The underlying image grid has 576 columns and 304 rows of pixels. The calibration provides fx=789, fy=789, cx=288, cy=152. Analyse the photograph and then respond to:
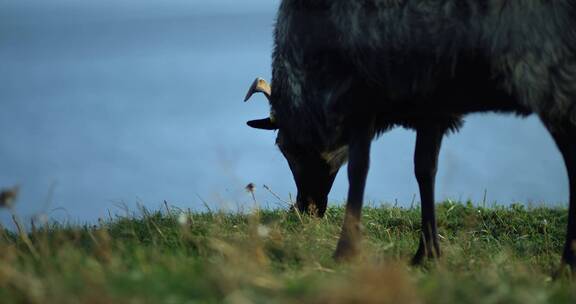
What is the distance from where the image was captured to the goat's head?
287 inches

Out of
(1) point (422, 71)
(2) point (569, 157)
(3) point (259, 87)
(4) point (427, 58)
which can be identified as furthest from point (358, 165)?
(3) point (259, 87)

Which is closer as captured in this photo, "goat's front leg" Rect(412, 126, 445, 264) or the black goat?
the black goat

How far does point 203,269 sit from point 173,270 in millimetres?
140

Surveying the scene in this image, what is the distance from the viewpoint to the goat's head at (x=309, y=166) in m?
7.28

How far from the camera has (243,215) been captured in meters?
7.54

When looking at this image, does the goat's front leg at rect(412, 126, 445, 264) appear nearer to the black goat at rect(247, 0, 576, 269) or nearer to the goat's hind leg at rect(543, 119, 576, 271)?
the black goat at rect(247, 0, 576, 269)

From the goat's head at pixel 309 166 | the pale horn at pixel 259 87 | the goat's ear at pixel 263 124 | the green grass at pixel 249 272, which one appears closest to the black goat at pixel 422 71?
the green grass at pixel 249 272

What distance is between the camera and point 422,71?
5.38m

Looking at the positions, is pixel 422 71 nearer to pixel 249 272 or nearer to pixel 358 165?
pixel 358 165

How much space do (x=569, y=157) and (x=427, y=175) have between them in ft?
3.83

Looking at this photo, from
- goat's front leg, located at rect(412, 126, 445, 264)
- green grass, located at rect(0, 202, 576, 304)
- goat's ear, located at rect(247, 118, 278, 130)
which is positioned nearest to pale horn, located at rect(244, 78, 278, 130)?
goat's ear, located at rect(247, 118, 278, 130)

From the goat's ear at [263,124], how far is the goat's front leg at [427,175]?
1.82 meters

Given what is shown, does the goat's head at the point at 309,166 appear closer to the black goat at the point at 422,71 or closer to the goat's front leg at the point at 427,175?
the black goat at the point at 422,71

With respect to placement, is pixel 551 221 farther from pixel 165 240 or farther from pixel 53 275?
pixel 53 275
